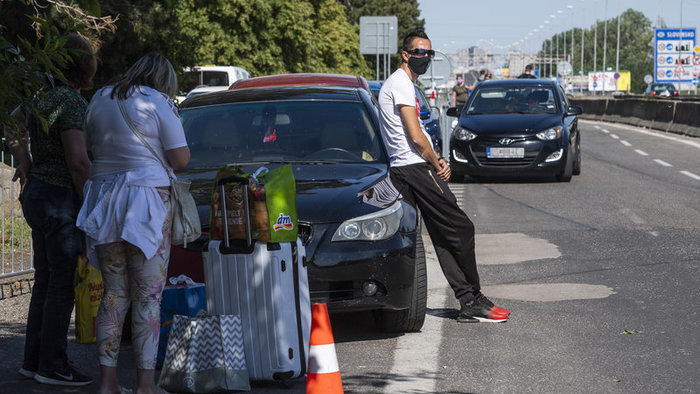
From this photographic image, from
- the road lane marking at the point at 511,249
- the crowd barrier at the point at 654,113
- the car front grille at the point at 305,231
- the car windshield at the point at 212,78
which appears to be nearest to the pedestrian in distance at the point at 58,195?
the car front grille at the point at 305,231

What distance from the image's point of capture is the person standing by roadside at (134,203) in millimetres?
4902

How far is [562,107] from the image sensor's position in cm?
1766

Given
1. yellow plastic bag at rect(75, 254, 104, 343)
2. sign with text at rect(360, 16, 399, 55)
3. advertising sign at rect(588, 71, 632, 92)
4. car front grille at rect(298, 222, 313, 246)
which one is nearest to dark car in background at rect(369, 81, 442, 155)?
car front grille at rect(298, 222, 313, 246)

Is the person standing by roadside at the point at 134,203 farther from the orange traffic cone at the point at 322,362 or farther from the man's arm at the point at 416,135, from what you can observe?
the man's arm at the point at 416,135

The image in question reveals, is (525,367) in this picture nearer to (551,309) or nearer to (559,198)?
(551,309)

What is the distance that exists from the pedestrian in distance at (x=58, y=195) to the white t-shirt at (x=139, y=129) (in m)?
0.31

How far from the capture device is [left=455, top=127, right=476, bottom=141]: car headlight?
672 inches

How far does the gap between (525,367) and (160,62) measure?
2.40 meters

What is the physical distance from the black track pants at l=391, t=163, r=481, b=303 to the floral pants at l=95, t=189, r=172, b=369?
2.00 metres

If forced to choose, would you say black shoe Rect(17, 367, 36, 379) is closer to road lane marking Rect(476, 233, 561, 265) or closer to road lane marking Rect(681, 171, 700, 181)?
road lane marking Rect(476, 233, 561, 265)

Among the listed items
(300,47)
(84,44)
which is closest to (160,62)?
(84,44)

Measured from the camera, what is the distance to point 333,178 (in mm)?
6574

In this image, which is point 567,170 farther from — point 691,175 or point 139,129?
point 139,129

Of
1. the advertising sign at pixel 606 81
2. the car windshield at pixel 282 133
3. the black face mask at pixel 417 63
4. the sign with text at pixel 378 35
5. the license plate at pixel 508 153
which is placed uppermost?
the sign with text at pixel 378 35
